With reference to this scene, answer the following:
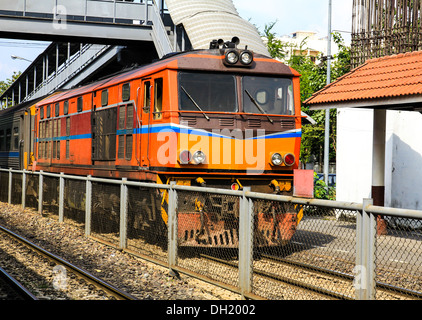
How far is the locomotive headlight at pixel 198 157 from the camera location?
34.1 feet

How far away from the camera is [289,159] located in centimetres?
1112

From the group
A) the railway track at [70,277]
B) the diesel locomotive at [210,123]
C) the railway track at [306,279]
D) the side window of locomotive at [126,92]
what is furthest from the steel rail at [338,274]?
the side window of locomotive at [126,92]

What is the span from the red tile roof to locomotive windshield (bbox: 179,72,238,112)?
Result: 348 cm

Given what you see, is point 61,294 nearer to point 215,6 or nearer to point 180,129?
point 180,129

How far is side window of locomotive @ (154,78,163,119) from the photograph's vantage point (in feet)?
35.3

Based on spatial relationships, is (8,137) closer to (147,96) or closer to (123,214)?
(147,96)

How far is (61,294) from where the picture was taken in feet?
26.5

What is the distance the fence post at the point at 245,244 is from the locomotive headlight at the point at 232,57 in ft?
13.8

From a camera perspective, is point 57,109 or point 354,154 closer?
point 57,109

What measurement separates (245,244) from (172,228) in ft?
6.62

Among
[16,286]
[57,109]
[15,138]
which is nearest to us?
[16,286]

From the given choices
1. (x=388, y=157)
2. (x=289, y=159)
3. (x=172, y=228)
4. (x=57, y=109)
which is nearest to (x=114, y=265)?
(x=172, y=228)

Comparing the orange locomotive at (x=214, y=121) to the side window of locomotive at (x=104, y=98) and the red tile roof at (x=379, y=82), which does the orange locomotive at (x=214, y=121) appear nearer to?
the side window of locomotive at (x=104, y=98)
